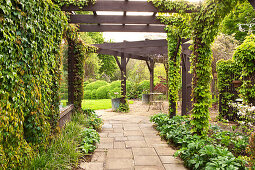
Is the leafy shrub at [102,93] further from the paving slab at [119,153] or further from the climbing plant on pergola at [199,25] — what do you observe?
the paving slab at [119,153]

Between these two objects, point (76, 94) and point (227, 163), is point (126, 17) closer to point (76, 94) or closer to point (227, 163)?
point (76, 94)

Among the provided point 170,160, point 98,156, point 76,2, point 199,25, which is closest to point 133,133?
point 98,156

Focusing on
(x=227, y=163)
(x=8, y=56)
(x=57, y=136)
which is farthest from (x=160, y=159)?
(x=8, y=56)

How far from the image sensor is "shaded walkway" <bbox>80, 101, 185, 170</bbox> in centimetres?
282

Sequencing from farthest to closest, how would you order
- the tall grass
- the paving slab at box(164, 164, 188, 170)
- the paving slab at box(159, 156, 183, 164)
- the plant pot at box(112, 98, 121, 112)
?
the plant pot at box(112, 98, 121, 112) → the paving slab at box(159, 156, 183, 164) → the paving slab at box(164, 164, 188, 170) → the tall grass

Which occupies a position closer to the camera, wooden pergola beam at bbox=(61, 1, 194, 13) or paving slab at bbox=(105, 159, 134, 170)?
A: paving slab at bbox=(105, 159, 134, 170)

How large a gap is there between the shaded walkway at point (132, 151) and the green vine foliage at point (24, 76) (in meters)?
0.93

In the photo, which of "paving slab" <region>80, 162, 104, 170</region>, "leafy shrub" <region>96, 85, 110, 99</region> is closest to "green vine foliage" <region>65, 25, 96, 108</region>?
"paving slab" <region>80, 162, 104, 170</region>

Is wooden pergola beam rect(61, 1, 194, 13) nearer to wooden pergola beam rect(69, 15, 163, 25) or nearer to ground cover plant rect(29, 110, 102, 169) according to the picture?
wooden pergola beam rect(69, 15, 163, 25)

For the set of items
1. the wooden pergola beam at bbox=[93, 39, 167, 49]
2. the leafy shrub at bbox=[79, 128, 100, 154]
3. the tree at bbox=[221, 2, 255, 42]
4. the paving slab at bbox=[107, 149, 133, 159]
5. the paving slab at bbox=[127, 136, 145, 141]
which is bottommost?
the paving slab at bbox=[127, 136, 145, 141]

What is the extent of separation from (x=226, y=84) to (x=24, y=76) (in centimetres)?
552

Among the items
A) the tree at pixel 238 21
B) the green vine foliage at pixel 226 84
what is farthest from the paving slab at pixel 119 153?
the tree at pixel 238 21

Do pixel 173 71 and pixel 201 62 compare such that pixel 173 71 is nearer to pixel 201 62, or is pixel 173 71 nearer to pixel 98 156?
pixel 201 62

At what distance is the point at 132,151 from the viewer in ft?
11.3
